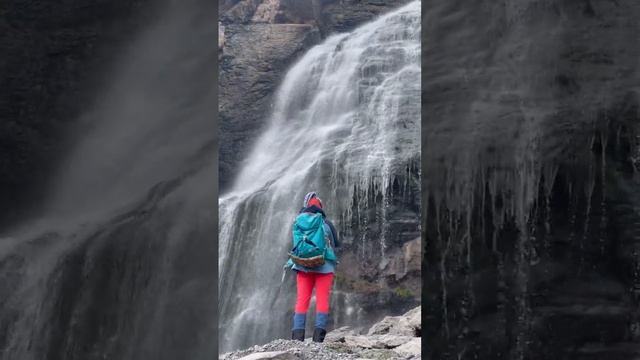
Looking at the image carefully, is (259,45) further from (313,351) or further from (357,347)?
(313,351)

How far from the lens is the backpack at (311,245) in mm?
7203

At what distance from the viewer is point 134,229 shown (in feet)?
8.88

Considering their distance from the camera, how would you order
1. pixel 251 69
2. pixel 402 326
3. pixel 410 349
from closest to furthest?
1. pixel 410 349
2. pixel 402 326
3. pixel 251 69

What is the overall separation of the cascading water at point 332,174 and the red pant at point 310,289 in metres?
8.03

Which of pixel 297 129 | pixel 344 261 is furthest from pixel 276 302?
pixel 297 129

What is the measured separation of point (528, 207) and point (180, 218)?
1101 millimetres

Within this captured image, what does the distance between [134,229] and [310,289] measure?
486cm

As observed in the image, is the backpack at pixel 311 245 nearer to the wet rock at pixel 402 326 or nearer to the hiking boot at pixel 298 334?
the hiking boot at pixel 298 334

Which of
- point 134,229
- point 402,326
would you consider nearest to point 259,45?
point 402,326

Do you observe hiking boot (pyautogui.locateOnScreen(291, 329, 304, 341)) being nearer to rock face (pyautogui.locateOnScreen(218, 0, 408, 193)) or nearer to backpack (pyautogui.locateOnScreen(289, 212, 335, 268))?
backpack (pyautogui.locateOnScreen(289, 212, 335, 268))

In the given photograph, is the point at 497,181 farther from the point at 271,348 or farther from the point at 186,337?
the point at 271,348

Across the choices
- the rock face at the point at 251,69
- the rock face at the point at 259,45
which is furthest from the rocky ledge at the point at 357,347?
the rock face at the point at 251,69

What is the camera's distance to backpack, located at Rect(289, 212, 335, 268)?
7203mm

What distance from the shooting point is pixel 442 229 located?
2.78 metres
